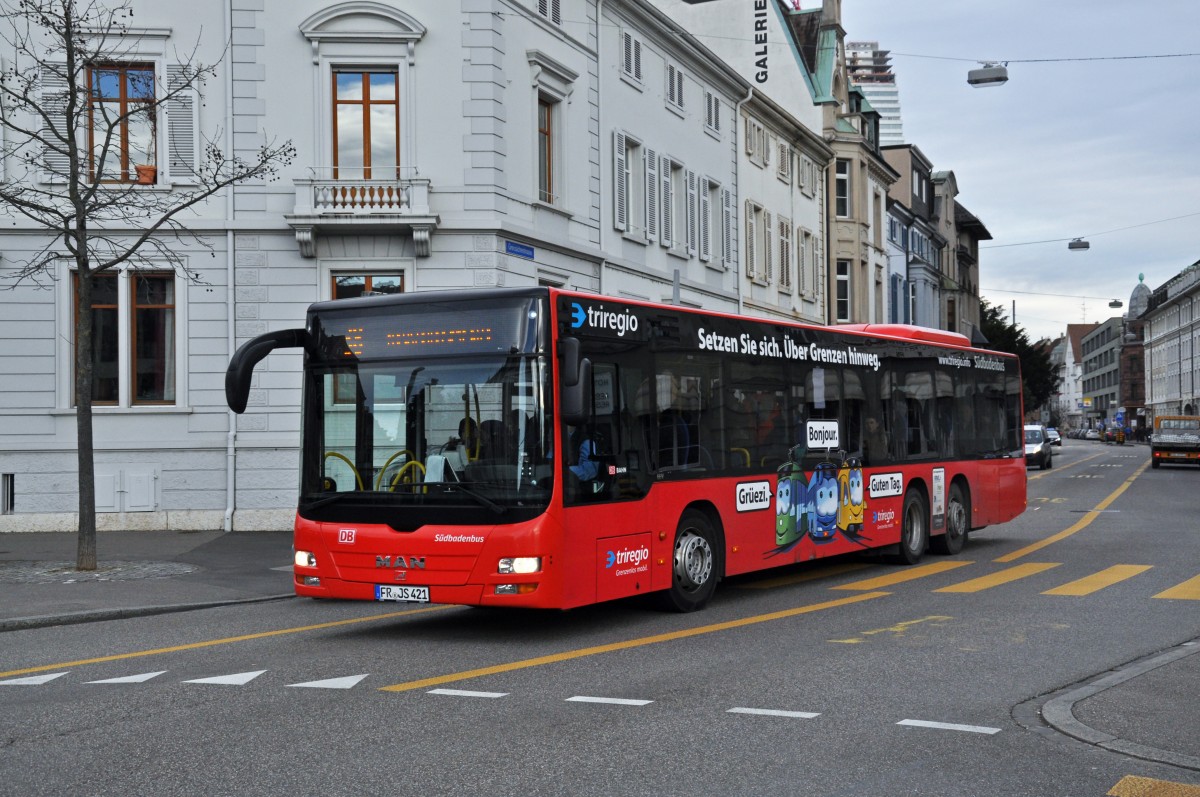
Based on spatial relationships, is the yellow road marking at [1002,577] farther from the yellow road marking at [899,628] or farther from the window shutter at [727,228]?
the window shutter at [727,228]

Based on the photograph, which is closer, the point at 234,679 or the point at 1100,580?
the point at 234,679

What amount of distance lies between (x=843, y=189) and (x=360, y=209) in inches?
1308

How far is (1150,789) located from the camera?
5945mm

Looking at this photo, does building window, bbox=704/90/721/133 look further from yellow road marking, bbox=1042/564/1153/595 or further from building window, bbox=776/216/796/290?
yellow road marking, bbox=1042/564/1153/595

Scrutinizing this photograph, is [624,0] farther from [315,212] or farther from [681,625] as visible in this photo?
[681,625]

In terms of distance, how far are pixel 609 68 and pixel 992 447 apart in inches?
494

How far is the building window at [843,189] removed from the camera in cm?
5188

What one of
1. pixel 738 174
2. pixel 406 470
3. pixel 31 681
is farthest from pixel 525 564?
pixel 738 174

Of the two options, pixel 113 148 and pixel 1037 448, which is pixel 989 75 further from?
pixel 1037 448

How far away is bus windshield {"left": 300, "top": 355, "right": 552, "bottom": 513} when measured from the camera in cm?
1045

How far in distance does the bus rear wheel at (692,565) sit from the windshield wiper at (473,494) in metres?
2.28

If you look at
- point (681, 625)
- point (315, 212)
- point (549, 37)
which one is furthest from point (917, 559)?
point (549, 37)

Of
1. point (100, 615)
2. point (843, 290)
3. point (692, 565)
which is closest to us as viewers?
point (692, 565)

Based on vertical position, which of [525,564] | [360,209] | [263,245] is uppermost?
[360,209]
